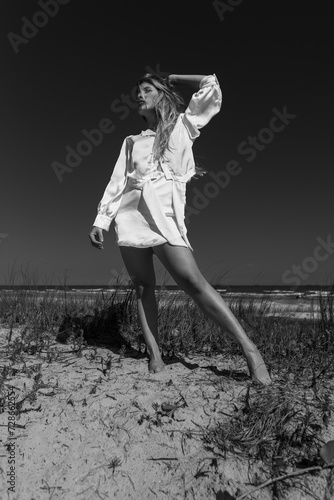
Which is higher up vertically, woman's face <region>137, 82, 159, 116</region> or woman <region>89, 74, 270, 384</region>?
woman's face <region>137, 82, 159, 116</region>

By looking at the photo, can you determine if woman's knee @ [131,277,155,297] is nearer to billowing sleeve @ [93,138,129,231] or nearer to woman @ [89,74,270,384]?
woman @ [89,74,270,384]

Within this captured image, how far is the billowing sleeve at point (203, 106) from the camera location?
8.11ft

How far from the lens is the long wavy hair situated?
2521mm

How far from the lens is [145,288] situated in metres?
2.72

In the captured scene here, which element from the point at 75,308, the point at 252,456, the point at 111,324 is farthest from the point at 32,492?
the point at 75,308

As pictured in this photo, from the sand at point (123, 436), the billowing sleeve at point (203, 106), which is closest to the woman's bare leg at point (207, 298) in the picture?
the sand at point (123, 436)

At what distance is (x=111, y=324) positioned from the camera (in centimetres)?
356

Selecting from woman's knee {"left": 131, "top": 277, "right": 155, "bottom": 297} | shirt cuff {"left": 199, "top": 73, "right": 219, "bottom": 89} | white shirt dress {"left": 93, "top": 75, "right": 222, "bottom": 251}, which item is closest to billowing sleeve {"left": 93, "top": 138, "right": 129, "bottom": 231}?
white shirt dress {"left": 93, "top": 75, "right": 222, "bottom": 251}

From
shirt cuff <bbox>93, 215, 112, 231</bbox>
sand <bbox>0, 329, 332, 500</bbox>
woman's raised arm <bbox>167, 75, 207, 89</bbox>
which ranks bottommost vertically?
sand <bbox>0, 329, 332, 500</bbox>

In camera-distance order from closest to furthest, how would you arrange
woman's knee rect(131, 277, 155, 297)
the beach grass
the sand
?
the sand
the beach grass
woman's knee rect(131, 277, 155, 297)

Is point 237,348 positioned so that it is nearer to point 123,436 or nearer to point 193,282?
point 193,282

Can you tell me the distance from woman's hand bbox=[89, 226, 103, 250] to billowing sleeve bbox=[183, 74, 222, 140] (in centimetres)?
91

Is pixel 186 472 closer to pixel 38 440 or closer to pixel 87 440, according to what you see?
pixel 87 440

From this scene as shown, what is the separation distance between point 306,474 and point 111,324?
2266 mm
